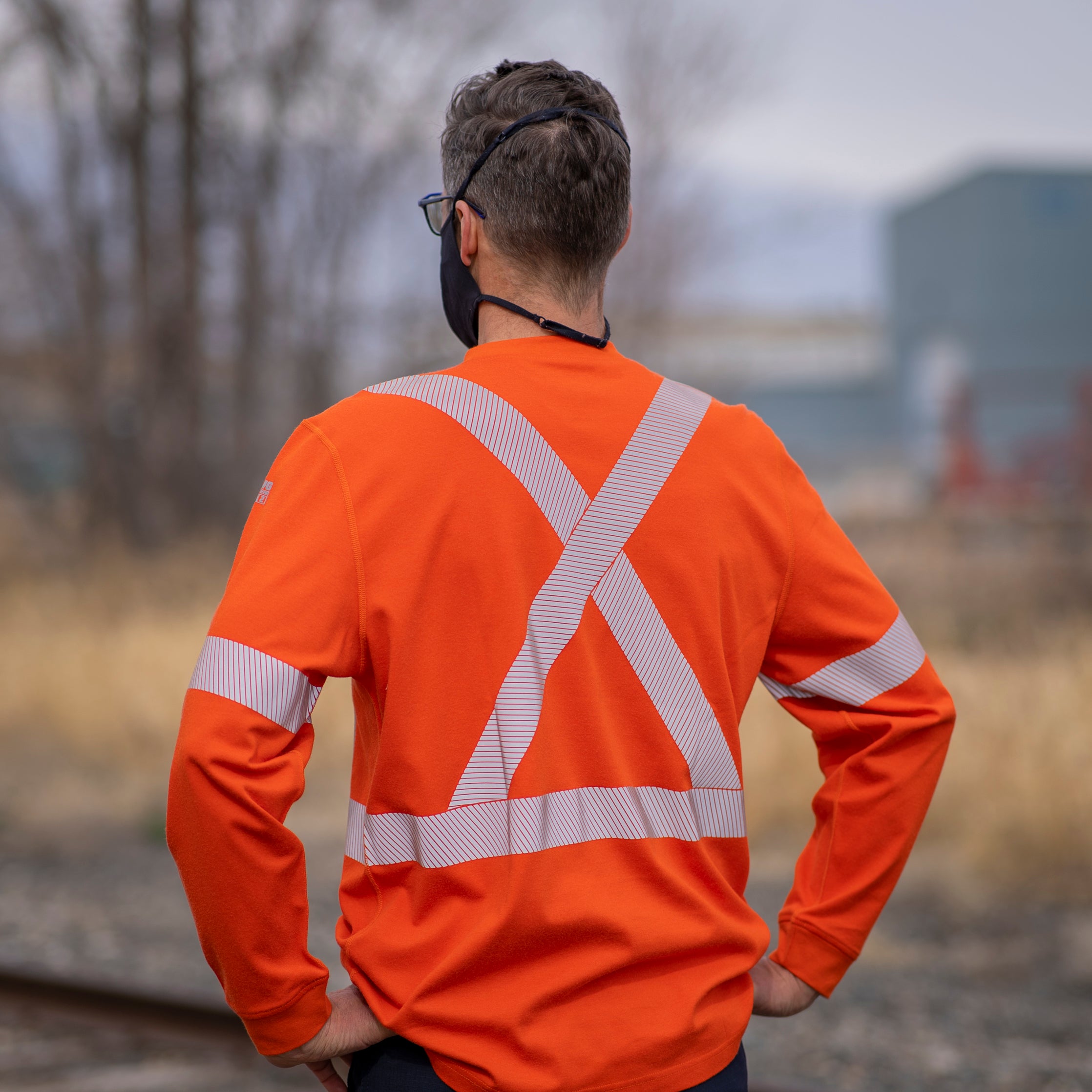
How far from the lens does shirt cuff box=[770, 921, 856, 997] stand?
172cm

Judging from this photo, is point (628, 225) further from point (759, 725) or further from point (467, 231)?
point (759, 725)

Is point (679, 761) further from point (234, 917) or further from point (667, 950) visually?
point (234, 917)

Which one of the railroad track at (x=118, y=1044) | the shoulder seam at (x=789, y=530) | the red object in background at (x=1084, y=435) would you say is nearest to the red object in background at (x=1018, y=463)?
the red object in background at (x=1084, y=435)

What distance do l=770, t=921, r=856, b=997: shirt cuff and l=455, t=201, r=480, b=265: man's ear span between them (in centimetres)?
116

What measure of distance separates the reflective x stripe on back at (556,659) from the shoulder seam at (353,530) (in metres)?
0.10

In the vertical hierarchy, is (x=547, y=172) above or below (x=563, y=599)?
above

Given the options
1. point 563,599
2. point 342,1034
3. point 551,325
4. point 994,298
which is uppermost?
point 551,325

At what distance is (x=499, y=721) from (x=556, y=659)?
106mm

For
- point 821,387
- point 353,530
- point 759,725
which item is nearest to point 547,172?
point 353,530

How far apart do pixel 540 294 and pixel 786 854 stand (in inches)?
184

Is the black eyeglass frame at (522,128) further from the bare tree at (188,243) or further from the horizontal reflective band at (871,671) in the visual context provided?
the bare tree at (188,243)

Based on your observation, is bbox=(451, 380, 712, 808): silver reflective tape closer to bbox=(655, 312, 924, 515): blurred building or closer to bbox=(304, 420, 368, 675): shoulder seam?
bbox=(304, 420, 368, 675): shoulder seam

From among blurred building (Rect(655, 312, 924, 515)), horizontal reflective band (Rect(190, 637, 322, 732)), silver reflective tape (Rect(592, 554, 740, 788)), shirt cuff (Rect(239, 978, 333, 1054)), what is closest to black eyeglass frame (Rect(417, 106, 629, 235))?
silver reflective tape (Rect(592, 554, 740, 788))

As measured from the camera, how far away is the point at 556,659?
1.36 m
